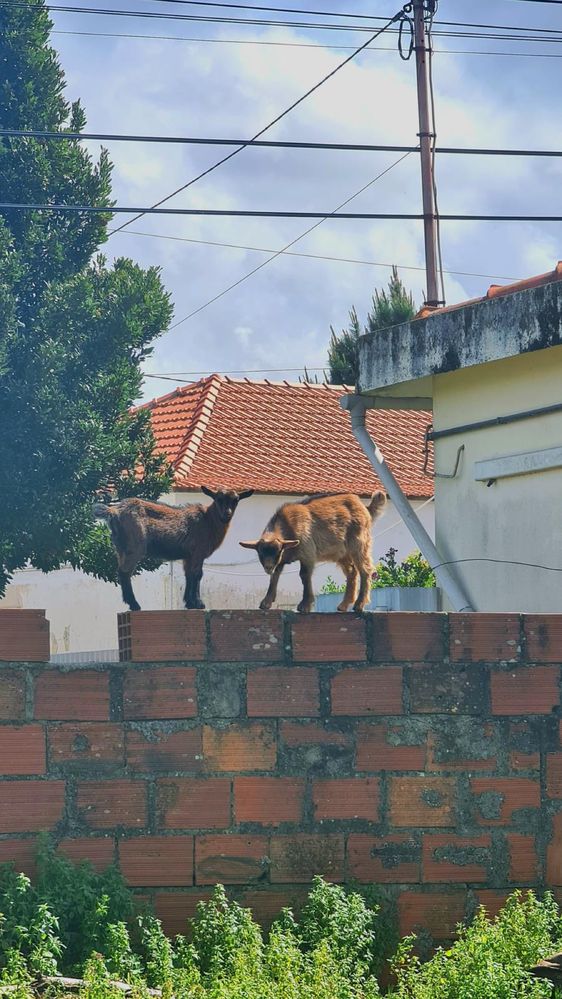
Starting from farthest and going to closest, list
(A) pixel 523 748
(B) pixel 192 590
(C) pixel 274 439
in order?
(C) pixel 274 439
(B) pixel 192 590
(A) pixel 523 748

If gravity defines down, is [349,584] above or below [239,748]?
above

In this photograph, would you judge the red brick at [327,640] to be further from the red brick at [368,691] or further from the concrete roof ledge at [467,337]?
the concrete roof ledge at [467,337]

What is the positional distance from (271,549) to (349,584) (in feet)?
3.01

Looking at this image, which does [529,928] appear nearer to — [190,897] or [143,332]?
[190,897]

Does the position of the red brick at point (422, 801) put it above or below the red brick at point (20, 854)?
above

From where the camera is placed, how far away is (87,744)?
227 inches

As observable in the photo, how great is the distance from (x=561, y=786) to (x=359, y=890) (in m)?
1.03

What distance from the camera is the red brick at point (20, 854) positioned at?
5.57 metres

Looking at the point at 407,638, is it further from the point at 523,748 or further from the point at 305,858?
the point at 305,858

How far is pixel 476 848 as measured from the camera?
6.07m

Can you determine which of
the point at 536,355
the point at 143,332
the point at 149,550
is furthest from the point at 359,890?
the point at 143,332

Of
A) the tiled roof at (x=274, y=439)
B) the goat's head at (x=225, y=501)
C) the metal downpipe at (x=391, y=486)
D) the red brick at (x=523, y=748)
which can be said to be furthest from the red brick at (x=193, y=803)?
the tiled roof at (x=274, y=439)

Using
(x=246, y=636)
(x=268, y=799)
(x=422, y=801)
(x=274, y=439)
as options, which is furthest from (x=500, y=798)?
(x=274, y=439)

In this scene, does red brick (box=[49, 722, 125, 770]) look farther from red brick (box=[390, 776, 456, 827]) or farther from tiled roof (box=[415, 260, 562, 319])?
tiled roof (box=[415, 260, 562, 319])
